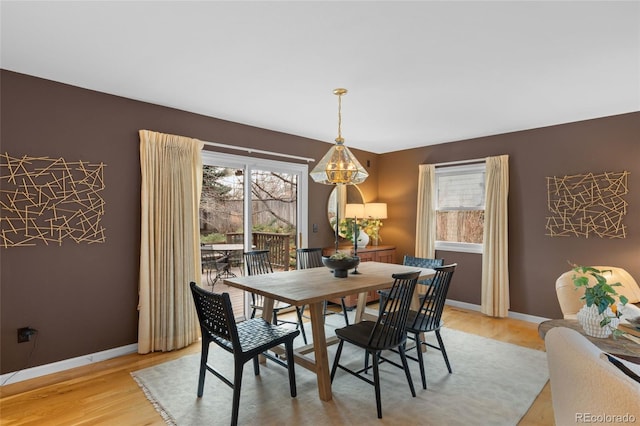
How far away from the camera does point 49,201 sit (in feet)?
9.56

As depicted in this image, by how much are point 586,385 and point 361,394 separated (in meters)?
1.70

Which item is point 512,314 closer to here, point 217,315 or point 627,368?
point 627,368

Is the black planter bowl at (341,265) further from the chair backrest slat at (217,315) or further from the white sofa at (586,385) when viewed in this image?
the white sofa at (586,385)

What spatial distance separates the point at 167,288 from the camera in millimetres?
3457

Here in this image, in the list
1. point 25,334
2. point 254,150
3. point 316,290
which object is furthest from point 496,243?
point 25,334

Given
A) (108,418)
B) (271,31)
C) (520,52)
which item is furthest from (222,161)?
(520,52)

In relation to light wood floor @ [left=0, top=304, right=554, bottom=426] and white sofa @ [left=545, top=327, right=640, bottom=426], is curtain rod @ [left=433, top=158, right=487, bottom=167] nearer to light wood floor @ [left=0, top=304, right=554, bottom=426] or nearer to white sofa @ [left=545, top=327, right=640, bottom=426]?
light wood floor @ [left=0, top=304, right=554, bottom=426]

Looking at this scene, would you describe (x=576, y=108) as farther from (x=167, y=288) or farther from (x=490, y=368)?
(x=167, y=288)

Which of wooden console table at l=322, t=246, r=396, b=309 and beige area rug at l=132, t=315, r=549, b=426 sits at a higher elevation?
wooden console table at l=322, t=246, r=396, b=309

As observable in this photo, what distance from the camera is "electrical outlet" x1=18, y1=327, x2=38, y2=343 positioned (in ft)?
9.13

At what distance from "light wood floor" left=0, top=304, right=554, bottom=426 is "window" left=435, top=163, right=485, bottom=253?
2636 millimetres

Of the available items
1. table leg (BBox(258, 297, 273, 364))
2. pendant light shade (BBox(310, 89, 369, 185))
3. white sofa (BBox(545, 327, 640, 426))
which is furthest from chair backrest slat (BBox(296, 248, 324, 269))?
white sofa (BBox(545, 327, 640, 426))

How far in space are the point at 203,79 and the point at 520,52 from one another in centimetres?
249

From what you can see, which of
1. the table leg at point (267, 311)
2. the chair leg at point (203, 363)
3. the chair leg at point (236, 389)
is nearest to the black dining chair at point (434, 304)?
the table leg at point (267, 311)
